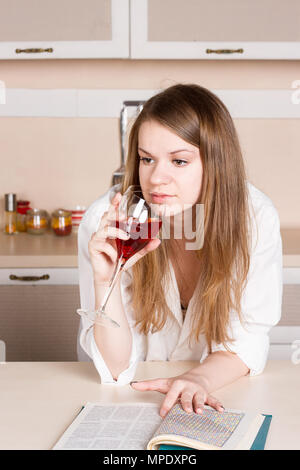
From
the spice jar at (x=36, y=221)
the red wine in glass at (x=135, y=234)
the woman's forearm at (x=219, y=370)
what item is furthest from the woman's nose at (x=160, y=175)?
the spice jar at (x=36, y=221)

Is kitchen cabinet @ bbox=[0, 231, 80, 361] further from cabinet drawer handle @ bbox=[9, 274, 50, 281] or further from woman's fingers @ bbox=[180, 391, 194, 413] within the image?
woman's fingers @ bbox=[180, 391, 194, 413]

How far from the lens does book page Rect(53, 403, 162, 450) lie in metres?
0.97

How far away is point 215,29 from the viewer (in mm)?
2521

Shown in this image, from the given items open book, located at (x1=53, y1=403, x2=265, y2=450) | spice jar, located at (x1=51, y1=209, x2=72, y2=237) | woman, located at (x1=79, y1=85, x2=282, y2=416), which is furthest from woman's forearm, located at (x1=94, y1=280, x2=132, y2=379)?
spice jar, located at (x1=51, y1=209, x2=72, y2=237)

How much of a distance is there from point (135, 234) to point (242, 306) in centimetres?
38

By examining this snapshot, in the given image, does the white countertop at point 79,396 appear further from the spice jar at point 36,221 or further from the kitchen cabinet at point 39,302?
the spice jar at point 36,221

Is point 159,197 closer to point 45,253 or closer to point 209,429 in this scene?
point 209,429

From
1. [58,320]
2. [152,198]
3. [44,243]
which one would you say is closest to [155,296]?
[152,198]

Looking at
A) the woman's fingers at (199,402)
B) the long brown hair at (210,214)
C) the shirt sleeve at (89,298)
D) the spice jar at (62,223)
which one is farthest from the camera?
the spice jar at (62,223)

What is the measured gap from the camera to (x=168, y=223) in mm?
1601

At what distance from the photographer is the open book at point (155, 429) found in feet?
3.13

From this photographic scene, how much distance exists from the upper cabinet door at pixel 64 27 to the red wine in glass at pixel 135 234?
4.96 ft
